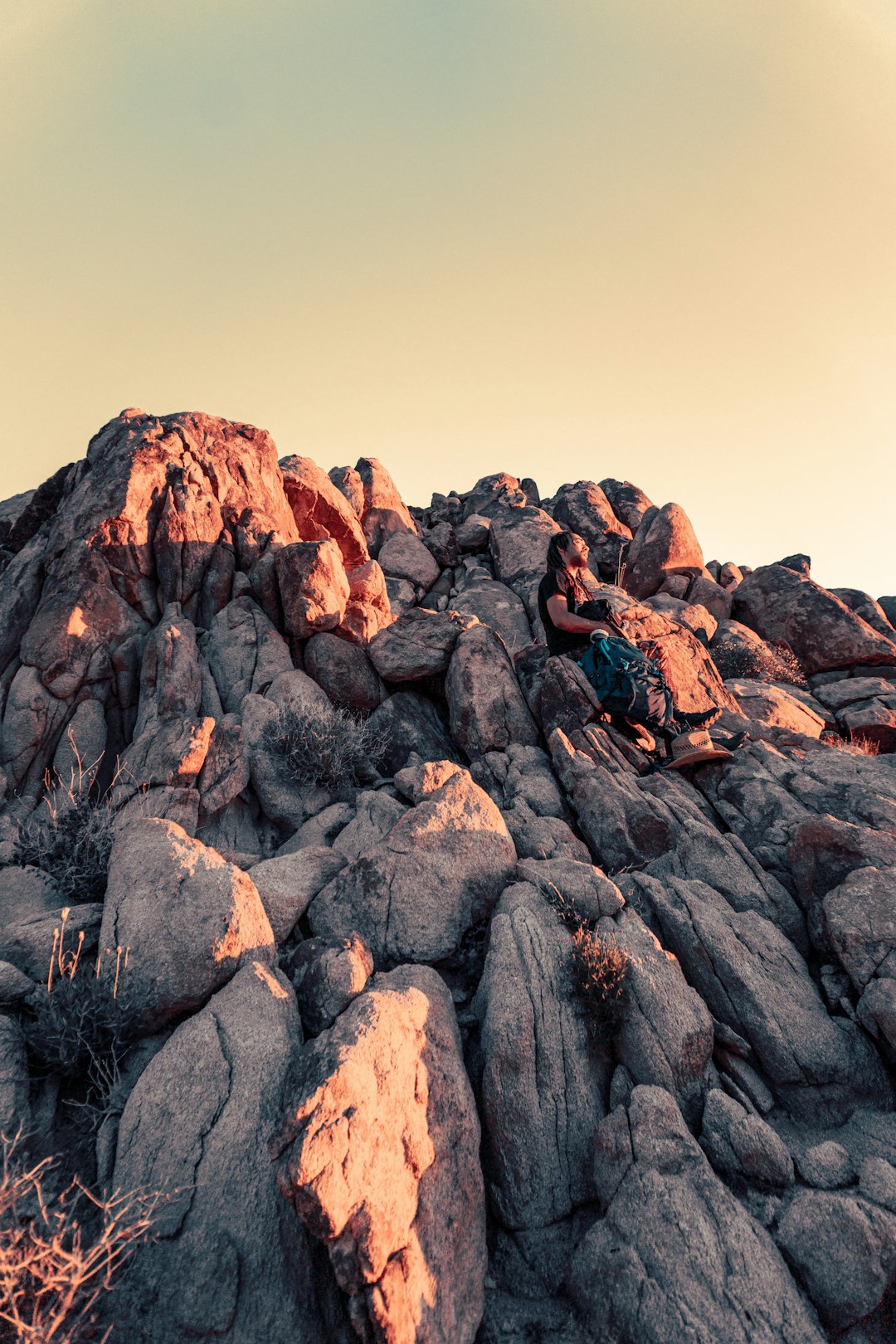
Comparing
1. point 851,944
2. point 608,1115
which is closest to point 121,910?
point 608,1115

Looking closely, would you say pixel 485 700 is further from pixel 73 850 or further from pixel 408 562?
pixel 408 562

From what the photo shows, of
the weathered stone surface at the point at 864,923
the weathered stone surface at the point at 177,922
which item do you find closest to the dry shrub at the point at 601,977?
the weathered stone surface at the point at 864,923

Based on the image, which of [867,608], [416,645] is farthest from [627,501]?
[416,645]

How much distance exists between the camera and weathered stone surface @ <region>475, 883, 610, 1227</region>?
22.2ft

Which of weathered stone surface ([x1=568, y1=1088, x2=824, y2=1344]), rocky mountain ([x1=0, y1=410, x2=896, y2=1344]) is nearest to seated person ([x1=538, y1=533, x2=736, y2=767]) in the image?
rocky mountain ([x1=0, y1=410, x2=896, y2=1344])

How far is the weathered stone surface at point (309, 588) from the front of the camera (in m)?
16.8

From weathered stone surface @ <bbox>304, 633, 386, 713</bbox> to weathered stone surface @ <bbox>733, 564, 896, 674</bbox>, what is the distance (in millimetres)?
Result: 17388

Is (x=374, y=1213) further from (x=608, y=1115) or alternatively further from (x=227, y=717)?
(x=227, y=717)

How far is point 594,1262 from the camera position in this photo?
19.3 ft

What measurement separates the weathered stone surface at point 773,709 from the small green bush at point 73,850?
14.9m

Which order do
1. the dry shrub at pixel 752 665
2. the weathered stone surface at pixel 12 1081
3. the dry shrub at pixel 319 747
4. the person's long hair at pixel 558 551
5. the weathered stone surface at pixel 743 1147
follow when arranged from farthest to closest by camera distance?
the dry shrub at pixel 752 665
the person's long hair at pixel 558 551
the dry shrub at pixel 319 747
the weathered stone surface at pixel 743 1147
the weathered stone surface at pixel 12 1081

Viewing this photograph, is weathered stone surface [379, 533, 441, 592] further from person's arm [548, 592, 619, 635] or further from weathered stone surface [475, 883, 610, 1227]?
weathered stone surface [475, 883, 610, 1227]

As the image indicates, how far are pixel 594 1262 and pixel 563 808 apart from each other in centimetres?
714

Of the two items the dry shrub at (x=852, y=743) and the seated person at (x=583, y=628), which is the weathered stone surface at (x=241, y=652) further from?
the dry shrub at (x=852, y=743)
